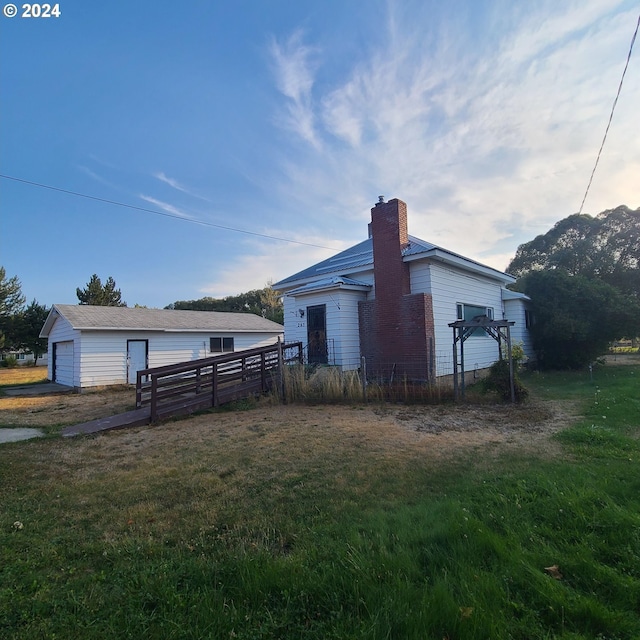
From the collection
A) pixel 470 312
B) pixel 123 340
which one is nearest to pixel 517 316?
pixel 470 312

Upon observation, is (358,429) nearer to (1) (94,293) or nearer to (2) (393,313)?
(2) (393,313)

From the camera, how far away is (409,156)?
1100cm

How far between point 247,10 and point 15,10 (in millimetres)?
4789

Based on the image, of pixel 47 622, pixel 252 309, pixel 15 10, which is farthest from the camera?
pixel 252 309

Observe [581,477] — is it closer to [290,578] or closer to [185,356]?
[290,578]

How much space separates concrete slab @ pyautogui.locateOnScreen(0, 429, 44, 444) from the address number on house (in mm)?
8528

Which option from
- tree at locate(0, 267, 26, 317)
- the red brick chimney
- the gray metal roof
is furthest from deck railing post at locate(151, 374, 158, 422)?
tree at locate(0, 267, 26, 317)

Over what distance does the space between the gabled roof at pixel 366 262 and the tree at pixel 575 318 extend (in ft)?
6.26

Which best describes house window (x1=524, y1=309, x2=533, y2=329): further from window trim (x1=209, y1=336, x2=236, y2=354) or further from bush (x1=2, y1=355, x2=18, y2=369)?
bush (x1=2, y1=355, x2=18, y2=369)

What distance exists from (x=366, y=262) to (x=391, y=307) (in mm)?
2095

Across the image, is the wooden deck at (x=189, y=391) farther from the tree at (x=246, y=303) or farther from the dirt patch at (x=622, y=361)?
the tree at (x=246, y=303)

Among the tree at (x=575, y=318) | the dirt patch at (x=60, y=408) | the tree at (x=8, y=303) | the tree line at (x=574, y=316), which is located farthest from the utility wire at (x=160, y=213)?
the tree at (x=8, y=303)

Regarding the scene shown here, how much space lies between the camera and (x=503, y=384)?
8703 mm

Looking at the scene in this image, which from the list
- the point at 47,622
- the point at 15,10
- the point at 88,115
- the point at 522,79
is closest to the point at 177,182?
the point at 88,115
